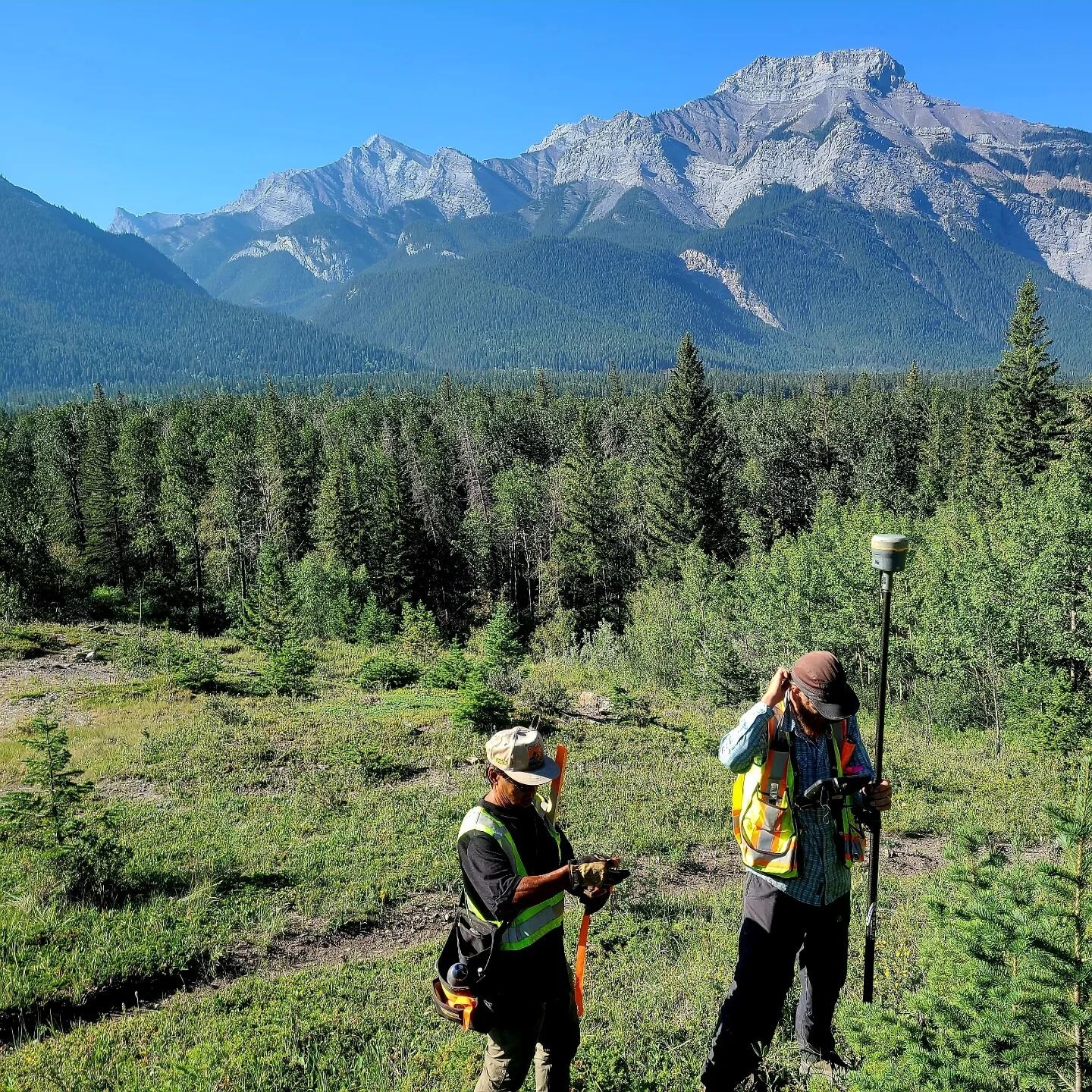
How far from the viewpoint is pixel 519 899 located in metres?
3.71

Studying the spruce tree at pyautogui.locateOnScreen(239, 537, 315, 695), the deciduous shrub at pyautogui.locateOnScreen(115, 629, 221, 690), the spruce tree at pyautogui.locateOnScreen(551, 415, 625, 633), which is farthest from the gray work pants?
the spruce tree at pyautogui.locateOnScreen(551, 415, 625, 633)

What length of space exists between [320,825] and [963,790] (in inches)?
391

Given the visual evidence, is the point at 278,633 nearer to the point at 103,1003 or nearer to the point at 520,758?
the point at 103,1003

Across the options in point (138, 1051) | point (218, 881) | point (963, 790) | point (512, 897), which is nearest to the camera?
point (512, 897)

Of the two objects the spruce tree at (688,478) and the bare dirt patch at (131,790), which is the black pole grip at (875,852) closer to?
the bare dirt patch at (131,790)

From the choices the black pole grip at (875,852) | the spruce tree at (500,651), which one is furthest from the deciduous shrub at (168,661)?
the black pole grip at (875,852)

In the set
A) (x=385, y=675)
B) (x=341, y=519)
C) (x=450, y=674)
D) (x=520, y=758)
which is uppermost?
(x=520, y=758)

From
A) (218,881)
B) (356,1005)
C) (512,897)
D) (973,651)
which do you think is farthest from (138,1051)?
(973,651)

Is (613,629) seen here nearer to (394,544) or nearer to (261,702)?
(394,544)

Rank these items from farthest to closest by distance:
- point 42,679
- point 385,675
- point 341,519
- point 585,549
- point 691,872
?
point 341,519 < point 585,549 < point 385,675 < point 42,679 < point 691,872

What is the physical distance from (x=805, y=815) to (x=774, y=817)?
244mm

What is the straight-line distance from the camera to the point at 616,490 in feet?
192

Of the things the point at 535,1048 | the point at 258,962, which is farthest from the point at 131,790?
the point at 535,1048

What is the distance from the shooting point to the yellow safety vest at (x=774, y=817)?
413 cm
